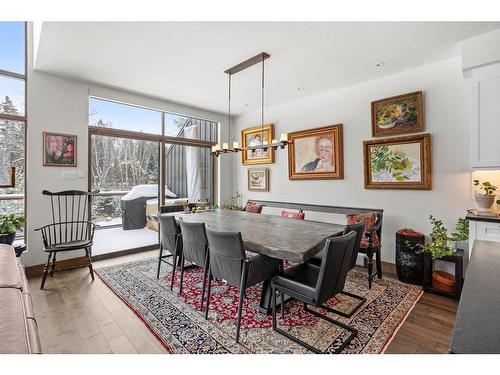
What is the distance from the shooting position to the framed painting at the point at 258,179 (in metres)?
5.35

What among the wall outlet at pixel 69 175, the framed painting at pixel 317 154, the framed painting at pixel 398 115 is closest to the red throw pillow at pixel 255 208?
the framed painting at pixel 317 154

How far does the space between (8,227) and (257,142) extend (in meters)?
4.22

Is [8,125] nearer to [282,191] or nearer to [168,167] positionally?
[168,167]

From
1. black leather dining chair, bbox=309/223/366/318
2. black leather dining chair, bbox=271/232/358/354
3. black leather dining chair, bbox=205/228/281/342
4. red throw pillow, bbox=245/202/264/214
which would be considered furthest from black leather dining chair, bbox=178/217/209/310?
red throw pillow, bbox=245/202/264/214

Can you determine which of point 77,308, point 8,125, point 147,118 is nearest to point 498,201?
point 77,308

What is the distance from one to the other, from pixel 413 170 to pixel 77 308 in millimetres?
4307

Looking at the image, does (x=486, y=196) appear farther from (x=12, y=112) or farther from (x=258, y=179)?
(x=12, y=112)

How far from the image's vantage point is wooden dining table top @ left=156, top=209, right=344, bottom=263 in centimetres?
194

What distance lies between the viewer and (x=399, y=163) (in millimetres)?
3557

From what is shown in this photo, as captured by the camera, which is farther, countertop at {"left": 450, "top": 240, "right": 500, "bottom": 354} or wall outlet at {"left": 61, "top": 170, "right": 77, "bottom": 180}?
wall outlet at {"left": 61, "top": 170, "right": 77, "bottom": 180}

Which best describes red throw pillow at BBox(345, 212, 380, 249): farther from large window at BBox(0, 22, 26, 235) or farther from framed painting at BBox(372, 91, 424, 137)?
large window at BBox(0, 22, 26, 235)

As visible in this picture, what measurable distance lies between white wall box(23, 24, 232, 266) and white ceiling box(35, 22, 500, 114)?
21cm

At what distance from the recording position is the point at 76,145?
12.9ft

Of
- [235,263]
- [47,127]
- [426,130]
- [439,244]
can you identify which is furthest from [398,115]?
[47,127]
